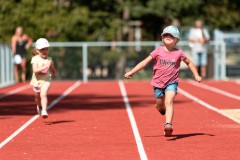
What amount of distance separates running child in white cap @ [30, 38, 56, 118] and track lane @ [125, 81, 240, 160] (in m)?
1.87

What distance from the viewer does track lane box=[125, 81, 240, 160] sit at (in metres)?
11.9

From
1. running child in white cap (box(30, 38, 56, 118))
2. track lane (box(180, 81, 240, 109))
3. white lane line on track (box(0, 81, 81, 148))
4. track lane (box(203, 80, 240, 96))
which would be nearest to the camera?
white lane line on track (box(0, 81, 81, 148))

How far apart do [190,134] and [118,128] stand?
167cm

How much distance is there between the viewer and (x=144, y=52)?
3550cm

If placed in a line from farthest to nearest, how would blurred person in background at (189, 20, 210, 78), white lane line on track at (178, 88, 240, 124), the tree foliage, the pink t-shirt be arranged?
the tree foliage, blurred person in background at (189, 20, 210, 78), white lane line on track at (178, 88, 240, 124), the pink t-shirt

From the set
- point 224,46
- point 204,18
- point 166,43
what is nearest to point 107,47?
point 224,46

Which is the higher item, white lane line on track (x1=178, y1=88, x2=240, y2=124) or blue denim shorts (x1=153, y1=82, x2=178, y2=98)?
blue denim shorts (x1=153, y1=82, x2=178, y2=98)

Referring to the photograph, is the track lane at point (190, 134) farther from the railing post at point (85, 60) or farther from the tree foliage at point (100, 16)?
the tree foliage at point (100, 16)

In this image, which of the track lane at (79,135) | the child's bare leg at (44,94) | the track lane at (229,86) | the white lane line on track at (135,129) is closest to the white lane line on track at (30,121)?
the track lane at (79,135)

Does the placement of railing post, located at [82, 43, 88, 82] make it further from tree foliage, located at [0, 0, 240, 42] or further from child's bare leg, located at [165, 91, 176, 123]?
child's bare leg, located at [165, 91, 176, 123]

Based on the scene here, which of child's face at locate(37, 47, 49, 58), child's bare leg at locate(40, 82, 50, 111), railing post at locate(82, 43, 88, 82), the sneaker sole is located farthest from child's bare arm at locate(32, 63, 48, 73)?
railing post at locate(82, 43, 88, 82)

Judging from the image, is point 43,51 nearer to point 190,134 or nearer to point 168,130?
point 190,134

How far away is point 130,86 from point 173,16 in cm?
1743

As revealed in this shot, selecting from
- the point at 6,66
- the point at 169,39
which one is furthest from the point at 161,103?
the point at 6,66
